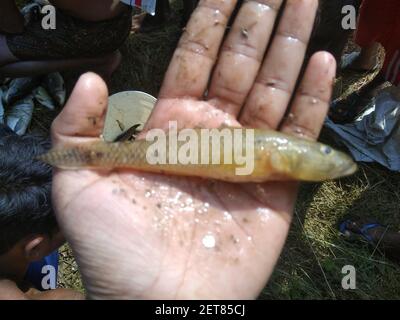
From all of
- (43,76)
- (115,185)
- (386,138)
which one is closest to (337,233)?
(386,138)

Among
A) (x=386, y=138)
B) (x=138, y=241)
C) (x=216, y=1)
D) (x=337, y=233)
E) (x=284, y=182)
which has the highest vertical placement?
(x=216, y=1)

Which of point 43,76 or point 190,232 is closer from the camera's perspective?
point 190,232

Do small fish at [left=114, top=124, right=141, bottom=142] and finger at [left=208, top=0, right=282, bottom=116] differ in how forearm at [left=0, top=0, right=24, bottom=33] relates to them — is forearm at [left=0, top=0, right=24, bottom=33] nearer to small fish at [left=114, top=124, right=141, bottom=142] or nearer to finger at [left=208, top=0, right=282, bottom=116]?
small fish at [left=114, top=124, right=141, bottom=142]

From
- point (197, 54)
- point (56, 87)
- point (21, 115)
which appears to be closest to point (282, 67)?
point (197, 54)

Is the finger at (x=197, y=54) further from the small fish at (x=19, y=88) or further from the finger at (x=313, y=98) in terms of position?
the small fish at (x=19, y=88)

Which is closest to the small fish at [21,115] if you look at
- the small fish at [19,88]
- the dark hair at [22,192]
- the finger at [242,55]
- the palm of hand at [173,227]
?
the small fish at [19,88]

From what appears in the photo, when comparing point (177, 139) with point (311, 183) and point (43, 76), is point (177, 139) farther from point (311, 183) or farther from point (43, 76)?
point (43, 76)
